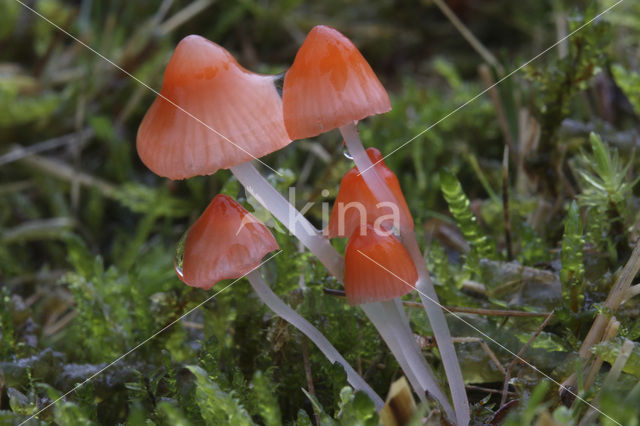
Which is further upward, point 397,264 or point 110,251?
point 110,251

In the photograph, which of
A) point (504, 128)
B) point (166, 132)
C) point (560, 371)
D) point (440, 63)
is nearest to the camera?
point (166, 132)

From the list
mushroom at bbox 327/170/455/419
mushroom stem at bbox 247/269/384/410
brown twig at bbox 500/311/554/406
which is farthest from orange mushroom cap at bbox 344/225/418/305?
brown twig at bbox 500/311/554/406

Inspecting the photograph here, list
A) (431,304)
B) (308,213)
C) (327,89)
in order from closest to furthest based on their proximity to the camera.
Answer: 1. (327,89)
2. (431,304)
3. (308,213)

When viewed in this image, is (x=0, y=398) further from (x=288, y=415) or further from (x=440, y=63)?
(x=440, y=63)

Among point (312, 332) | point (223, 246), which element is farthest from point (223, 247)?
point (312, 332)

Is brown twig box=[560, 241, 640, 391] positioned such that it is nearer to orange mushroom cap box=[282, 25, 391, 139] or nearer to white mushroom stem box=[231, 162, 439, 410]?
white mushroom stem box=[231, 162, 439, 410]

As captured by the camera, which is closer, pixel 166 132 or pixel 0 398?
pixel 166 132

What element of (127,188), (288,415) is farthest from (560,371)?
(127,188)

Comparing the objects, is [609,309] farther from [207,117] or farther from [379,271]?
[207,117]
